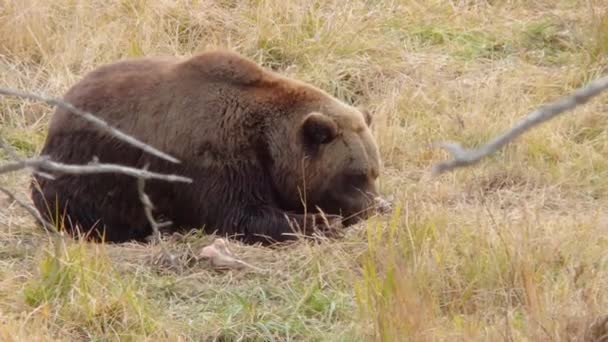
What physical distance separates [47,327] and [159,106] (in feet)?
5.79

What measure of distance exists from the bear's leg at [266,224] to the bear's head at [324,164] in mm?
168

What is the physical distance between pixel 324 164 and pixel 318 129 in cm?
22

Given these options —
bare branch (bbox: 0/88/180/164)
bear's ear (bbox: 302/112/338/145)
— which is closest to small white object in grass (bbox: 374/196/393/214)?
bear's ear (bbox: 302/112/338/145)

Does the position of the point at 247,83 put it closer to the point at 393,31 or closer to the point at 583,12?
the point at 393,31

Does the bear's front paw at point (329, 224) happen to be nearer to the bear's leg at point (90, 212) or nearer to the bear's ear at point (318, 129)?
the bear's ear at point (318, 129)

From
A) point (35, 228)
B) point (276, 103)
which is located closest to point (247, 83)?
point (276, 103)

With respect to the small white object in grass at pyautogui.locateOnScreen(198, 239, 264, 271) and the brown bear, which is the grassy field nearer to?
the small white object in grass at pyautogui.locateOnScreen(198, 239, 264, 271)

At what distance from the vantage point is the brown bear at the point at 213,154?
632 centimetres

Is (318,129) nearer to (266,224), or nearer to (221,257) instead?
(266,224)

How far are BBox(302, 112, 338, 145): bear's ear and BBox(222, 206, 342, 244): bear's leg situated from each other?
444mm

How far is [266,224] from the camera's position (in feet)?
20.8

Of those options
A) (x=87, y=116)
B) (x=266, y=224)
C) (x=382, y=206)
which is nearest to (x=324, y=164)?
(x=382, y=206)

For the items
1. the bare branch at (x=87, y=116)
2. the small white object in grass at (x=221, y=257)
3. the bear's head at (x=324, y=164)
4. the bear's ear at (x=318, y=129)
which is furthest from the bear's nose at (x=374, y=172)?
the bare branch at (x=87, y=116)

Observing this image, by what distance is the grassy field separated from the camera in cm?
491
